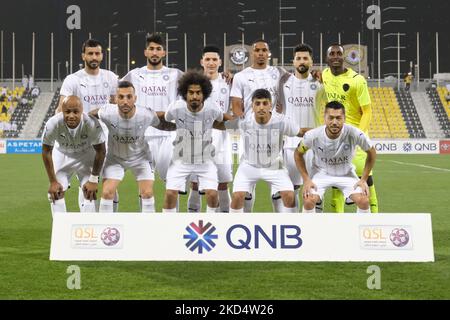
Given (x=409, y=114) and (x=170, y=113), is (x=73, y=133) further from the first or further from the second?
(x=409, y=114)

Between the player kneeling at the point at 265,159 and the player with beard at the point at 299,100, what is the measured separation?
0.46m

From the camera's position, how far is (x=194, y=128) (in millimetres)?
7172

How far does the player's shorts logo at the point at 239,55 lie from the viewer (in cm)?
3844

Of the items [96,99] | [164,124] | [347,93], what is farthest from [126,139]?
[347,93]

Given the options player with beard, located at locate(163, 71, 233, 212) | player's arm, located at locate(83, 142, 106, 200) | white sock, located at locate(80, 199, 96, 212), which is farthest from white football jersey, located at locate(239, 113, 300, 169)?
white sock, located at locate(80, 199, 96, 212)

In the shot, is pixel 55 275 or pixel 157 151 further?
pixel 157 151

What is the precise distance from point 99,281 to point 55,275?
464 mm

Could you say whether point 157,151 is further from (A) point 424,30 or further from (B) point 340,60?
(A) point 424,30

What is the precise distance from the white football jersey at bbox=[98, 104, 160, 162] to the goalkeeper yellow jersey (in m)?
1.98

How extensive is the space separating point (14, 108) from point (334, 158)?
35.9 metres

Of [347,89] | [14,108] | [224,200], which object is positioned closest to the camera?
[347,89]

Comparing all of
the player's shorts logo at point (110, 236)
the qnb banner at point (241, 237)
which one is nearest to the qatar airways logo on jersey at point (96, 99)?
the qnb banner at point (241, 237)

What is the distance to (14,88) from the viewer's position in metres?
41.7

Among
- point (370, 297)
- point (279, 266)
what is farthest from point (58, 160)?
point (370, 297)
